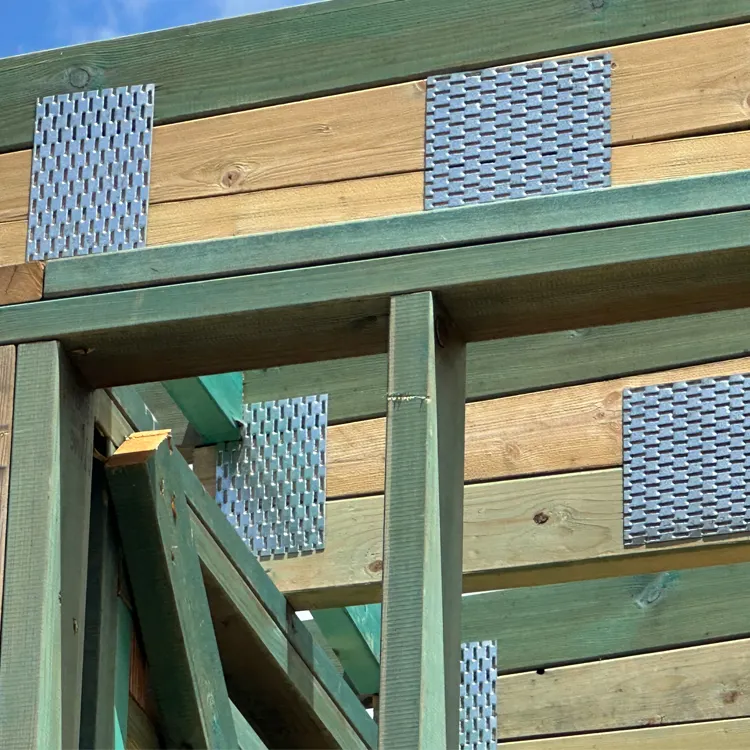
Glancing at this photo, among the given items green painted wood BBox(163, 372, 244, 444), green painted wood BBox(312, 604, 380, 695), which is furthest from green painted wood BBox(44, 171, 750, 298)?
green painted wood BBox(312, 604, 380, 695)

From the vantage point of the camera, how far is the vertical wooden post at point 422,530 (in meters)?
3.13

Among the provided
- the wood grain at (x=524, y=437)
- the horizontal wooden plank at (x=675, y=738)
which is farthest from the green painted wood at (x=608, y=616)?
the wood grain at (x=524, y=437)

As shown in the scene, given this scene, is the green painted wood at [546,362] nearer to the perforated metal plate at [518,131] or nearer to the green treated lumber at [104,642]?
the green treated lumber at [104,642]

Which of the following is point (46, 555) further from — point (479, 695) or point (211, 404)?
point (479, 695)

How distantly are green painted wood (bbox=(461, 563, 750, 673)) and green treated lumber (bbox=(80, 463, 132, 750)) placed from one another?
8.61 feet

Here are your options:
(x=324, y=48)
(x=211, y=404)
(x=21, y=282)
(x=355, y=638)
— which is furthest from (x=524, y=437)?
(x=21, y=282)

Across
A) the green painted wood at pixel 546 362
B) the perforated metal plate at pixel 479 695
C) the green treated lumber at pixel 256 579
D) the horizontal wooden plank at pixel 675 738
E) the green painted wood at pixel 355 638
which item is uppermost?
the green painted wood at pixel 546 362

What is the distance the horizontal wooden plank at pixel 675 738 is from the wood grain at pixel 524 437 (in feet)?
4.13

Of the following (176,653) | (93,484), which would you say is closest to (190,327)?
(93,484)

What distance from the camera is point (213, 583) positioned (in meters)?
4.38

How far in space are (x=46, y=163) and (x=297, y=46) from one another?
1.88 ft

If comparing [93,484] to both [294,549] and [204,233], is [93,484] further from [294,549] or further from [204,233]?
[294,549]

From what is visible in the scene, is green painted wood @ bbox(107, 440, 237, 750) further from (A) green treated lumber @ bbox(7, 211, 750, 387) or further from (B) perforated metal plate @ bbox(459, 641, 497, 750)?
(B) perforated metal plate @ bbox(459, 641, 497, 750)

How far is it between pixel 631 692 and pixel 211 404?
1899mm
